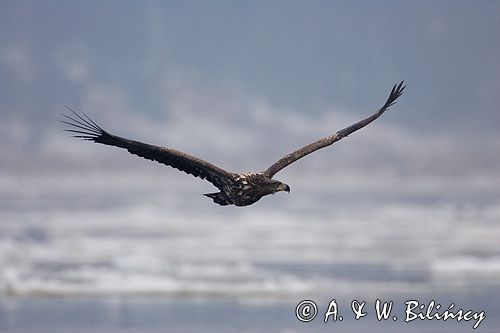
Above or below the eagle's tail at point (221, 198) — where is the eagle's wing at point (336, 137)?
A: above

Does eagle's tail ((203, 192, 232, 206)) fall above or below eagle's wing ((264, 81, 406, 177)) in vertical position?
below

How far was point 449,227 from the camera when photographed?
49344mm

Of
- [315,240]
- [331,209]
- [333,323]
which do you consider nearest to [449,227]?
[315,240]

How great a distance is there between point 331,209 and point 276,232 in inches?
298

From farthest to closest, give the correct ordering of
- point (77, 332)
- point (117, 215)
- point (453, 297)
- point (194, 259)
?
point (117, 215) < point (194, 259) < point (453, 297) < point (77, 332)

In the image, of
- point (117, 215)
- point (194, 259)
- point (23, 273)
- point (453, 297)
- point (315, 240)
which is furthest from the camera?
point (117, 215)

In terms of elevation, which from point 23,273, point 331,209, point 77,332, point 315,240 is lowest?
point 77,332

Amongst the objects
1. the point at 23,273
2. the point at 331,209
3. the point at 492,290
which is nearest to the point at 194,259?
the point at 23,273

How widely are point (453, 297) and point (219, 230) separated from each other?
14.4 metres

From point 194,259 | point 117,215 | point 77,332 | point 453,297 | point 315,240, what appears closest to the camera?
point 77,332

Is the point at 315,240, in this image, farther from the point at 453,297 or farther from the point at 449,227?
the point at 453,297

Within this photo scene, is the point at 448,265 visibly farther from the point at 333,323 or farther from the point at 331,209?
the point at 331,209

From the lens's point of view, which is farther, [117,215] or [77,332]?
[117,215]

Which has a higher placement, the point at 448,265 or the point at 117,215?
the point at 117,215
